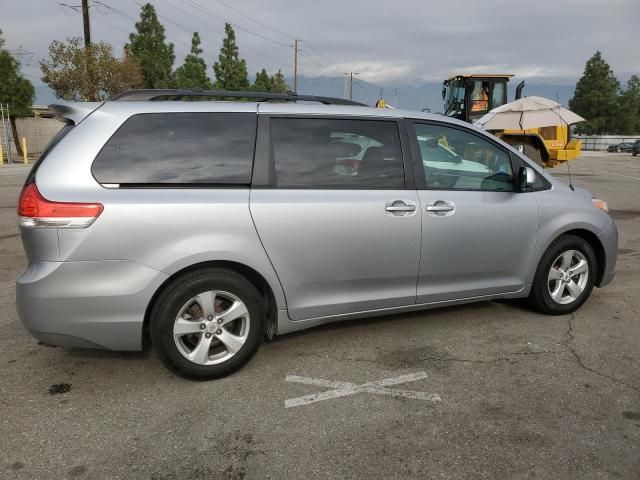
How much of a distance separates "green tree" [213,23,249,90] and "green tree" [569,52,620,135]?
179ft

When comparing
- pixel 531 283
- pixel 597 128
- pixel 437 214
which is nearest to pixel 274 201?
pixel 437 214

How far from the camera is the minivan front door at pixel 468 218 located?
3.90 meters

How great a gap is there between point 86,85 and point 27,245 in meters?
26.6

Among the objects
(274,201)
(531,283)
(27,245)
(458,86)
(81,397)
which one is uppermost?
(458,86)

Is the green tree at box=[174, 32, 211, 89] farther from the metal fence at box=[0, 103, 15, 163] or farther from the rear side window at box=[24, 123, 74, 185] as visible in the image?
the rear side window at box=[24, 123, 74, 185]

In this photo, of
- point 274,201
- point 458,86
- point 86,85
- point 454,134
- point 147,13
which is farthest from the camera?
point 147,13

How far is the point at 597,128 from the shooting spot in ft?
257

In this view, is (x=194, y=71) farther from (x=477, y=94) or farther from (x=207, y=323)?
(x=207, y=323)

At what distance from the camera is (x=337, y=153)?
3674 mm

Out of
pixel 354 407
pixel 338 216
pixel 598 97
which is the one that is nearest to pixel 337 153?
pixel 338 216

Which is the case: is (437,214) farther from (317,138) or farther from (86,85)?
(86,85)

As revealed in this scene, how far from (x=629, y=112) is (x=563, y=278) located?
87.1 metres

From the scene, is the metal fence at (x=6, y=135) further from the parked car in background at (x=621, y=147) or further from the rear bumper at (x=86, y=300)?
the parked car in background at (x=621, y=147)

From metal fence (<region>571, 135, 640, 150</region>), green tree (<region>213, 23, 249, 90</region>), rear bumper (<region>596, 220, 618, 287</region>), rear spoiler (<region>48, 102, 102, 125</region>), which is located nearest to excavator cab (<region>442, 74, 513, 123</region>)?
rear bumper (<region>596, 220, 618, 287</region>)
